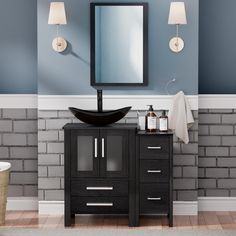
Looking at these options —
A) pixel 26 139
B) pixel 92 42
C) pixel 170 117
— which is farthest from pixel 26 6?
pixel 170 117

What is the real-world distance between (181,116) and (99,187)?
88 cm

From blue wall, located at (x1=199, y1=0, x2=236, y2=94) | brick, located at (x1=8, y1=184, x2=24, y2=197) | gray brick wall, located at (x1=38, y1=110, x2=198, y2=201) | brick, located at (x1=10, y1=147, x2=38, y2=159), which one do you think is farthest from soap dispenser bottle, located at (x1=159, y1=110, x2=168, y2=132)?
brick, located at (x1=8, y1=184, x2=24, y2=197)

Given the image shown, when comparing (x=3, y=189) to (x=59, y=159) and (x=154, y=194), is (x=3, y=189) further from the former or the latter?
(x=154, y=194)

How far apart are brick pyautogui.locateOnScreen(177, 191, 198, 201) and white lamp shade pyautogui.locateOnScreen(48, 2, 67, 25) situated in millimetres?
1687

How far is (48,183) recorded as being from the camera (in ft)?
18.8

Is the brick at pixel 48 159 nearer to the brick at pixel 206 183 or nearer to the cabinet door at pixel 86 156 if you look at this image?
the cabinet door at pixel 86 156

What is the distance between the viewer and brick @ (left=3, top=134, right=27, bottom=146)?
5836 mm

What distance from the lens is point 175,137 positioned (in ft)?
18.5

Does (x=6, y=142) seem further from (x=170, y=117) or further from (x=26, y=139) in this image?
(x=170, y=117)

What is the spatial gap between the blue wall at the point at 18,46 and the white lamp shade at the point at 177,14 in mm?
1221

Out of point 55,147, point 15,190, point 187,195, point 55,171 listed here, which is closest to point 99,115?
point 55,147

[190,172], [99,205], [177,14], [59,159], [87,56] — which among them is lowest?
[99,205]

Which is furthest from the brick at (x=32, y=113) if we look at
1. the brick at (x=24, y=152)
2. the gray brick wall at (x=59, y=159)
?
the brick at (x=24, y=152)

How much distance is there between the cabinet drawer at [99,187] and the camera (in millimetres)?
5277
